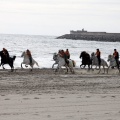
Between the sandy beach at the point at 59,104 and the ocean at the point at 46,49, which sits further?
the ocean at the point at 46,49

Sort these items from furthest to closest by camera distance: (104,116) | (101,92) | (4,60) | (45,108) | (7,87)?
(4,60)
(7,87)
(101,92)
(45,108)
(104,116)

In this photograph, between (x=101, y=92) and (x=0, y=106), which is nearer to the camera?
(x=0, y=106)

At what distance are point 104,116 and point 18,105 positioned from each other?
237 cm

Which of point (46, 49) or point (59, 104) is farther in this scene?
point (46, 49)

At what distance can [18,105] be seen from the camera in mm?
10922

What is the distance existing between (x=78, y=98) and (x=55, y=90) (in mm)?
2372

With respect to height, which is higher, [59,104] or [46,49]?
[46,49]

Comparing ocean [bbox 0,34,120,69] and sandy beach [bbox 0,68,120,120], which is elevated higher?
ocean [bbox 0,34,120,69]

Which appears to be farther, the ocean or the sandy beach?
the ocean

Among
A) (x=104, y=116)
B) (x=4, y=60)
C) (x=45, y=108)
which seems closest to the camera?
(x=104, y=116)

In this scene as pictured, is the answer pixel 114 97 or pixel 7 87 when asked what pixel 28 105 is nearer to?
pixel 114 97

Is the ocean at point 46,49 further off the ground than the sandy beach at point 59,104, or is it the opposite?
the ocean at point 46,49

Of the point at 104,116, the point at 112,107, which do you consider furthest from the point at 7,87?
the point at 104,116

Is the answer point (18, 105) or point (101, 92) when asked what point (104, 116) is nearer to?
point (18, 105)
